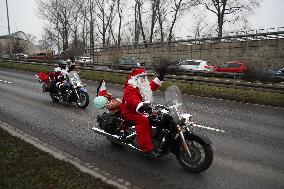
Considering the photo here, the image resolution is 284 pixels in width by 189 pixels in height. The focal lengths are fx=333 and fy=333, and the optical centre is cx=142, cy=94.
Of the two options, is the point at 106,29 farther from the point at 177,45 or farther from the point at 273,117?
the point at 273,117

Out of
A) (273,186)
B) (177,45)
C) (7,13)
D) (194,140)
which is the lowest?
(273,186)

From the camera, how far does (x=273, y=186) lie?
527 cm

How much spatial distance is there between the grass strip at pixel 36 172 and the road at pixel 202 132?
0.72m

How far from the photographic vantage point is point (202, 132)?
27.7 feet

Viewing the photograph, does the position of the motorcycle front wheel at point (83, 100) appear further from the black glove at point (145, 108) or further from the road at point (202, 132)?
Answer: the black glove at point (145, 108)

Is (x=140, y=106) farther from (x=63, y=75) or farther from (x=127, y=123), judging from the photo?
(x=63, y=75)

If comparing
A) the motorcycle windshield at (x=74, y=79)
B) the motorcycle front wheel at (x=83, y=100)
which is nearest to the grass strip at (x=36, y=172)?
the motorcycle front wheel at (x=83, y=100)

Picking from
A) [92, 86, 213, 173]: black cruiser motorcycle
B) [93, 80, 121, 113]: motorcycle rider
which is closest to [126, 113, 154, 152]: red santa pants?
[92, 86, 213, 173]: black cruiser motorcycle

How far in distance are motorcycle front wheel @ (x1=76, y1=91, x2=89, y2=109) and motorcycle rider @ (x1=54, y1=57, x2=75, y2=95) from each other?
0.76 m

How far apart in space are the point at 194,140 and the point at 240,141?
2451 mm

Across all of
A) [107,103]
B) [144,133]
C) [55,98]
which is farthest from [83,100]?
[144,133]

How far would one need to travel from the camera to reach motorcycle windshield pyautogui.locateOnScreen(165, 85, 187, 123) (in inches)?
224

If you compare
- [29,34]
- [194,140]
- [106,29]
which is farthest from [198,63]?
[29,34]

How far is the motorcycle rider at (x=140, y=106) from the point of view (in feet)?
19.6
